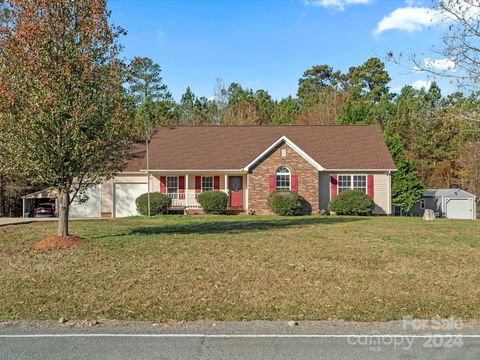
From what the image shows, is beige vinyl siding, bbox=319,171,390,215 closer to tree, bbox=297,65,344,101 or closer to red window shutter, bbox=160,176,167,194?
red window shutter, bbox=160,176,167,194

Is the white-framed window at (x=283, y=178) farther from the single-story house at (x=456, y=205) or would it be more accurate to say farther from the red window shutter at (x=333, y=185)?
the single-story house at (x=456, y=205)

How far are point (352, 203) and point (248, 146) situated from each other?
778cm

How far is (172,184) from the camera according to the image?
29625 mm

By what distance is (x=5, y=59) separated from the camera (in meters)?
12.6

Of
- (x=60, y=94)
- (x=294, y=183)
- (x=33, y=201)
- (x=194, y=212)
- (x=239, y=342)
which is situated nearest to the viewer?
(x=239, y=342)

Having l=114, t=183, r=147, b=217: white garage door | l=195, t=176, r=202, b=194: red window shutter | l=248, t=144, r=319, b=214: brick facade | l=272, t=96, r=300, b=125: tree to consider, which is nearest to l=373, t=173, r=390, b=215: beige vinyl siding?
l=248, t=144, r=319, b=214: brick facade

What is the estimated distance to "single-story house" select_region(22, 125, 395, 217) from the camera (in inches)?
1097

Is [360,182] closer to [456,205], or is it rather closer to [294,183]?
[294,183]

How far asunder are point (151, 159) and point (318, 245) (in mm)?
18376

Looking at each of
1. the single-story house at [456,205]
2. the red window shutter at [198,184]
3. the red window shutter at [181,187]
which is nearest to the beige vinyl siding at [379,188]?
the red window shutter at [198,184]

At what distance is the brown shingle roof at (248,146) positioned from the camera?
95.9 feet

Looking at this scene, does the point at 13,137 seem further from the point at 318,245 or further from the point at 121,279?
the point at 318,245

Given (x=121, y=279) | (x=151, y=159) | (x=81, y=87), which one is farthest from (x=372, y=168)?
(x=121, y=279)

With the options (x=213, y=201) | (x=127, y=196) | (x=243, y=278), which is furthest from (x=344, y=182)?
(x=243, y=278)
